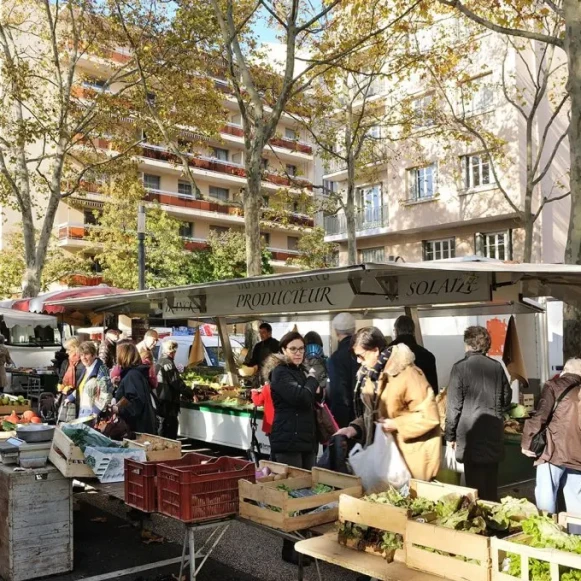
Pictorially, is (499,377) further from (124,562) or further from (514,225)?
(514,225)

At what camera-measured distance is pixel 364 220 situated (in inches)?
1131

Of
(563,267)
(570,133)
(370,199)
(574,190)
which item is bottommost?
(563,267)

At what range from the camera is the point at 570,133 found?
8133mm

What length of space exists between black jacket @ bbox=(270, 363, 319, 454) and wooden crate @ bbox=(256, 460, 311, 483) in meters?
0.43

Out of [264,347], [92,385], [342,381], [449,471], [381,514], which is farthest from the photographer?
[264,347]

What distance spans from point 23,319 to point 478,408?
10.5 meters

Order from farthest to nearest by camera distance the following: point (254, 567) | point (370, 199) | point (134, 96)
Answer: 1. point (370, 199)
2. point (134, 96)
3. point (254, 567)

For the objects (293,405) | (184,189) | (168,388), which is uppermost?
(184,189)

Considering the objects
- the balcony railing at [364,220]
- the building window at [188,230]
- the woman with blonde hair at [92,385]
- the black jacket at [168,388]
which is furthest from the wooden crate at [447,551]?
the building window at [188,230]

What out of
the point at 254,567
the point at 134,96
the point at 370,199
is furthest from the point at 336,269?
the point at 370,199

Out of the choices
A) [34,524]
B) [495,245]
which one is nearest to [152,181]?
[495,245]

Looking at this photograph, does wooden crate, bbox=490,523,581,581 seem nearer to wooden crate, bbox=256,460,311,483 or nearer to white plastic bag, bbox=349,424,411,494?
white plastic bag, bbox=349,424,411,494

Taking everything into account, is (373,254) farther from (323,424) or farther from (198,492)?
(198,492)

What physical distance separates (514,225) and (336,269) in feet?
60.7
